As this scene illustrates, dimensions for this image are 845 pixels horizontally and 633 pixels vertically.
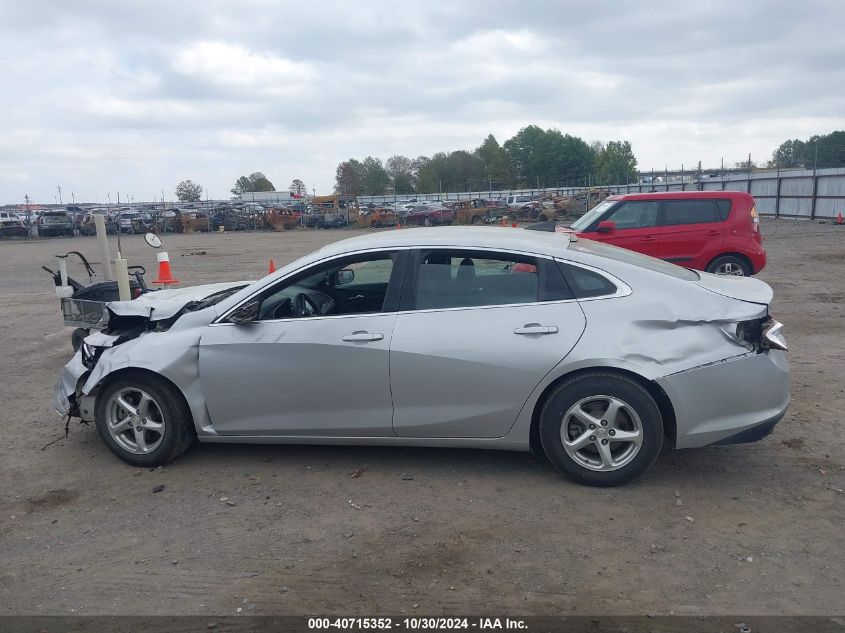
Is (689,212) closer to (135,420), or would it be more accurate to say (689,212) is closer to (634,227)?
(634,227)

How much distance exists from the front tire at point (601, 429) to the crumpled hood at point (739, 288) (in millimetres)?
852

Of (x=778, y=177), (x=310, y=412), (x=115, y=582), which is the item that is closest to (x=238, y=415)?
(x=310, y=412)

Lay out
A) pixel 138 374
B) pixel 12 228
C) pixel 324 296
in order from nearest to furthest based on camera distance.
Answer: pixel 138 374, pixel 324 296, pixel 12 228

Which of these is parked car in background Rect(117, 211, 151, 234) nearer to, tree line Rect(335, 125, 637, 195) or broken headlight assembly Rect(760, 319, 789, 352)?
broken headlight assembly Rect(760, 319, 789, 352)

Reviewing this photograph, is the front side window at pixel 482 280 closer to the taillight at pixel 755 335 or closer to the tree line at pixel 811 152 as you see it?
the taillight at pixel 755 335

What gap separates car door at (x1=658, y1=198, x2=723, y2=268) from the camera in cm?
1111

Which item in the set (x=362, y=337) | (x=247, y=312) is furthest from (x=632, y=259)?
(x=247, y=312)

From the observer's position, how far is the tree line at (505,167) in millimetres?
101062

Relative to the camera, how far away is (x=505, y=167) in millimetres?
104688

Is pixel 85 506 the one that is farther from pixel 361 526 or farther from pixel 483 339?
pixel 483 339

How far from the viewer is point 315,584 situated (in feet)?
11.6

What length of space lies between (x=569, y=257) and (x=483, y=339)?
767 mm

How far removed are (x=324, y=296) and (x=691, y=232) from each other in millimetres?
7768

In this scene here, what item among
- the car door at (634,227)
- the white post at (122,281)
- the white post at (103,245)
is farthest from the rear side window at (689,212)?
the white post at (103,245)
